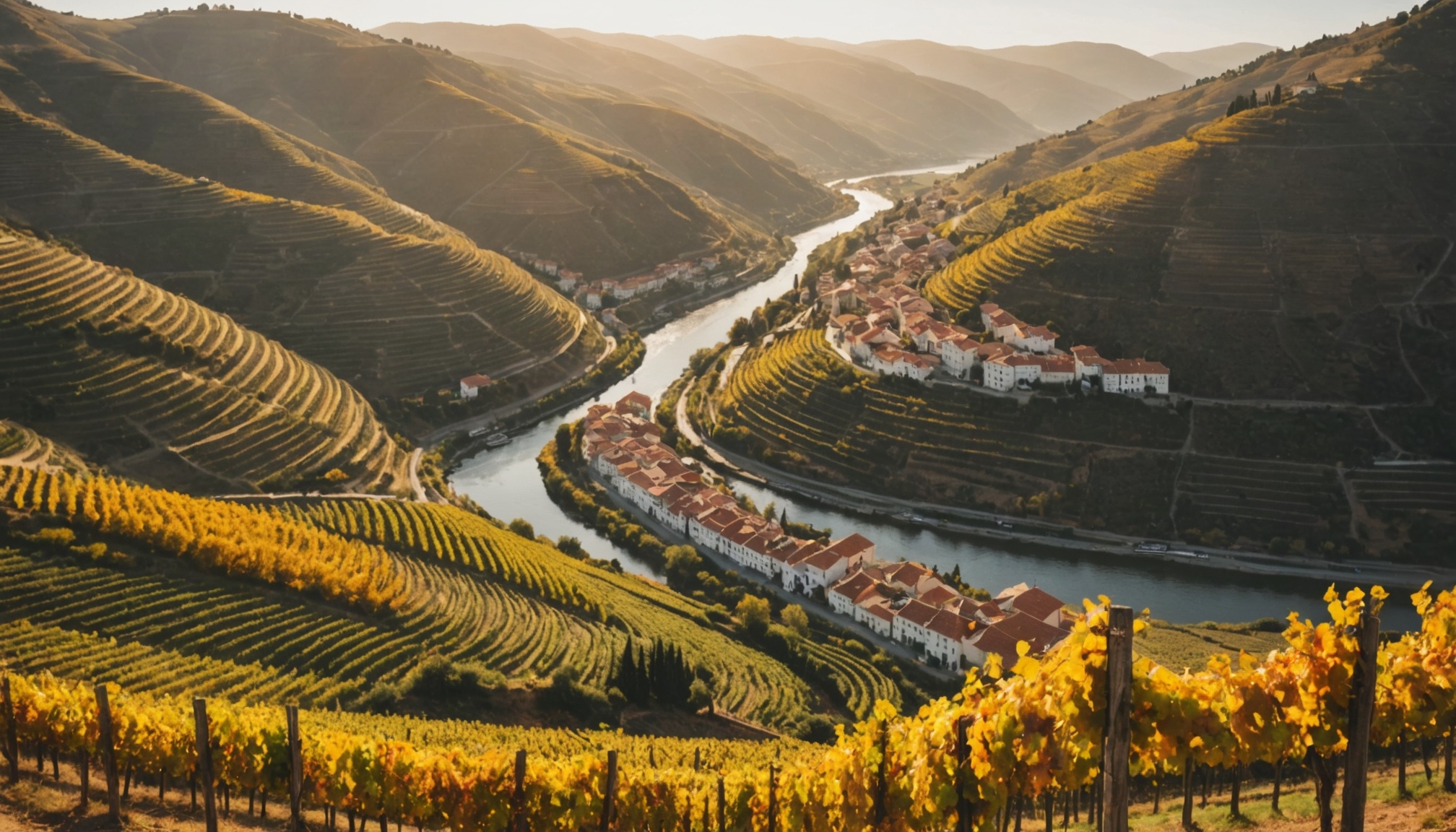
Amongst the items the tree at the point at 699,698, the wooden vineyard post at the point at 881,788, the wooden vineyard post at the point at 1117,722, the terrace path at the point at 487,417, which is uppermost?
the wooden vineyard post at the point at 1117,722

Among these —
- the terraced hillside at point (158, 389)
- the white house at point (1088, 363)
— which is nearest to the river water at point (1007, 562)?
the terraced hillside at point (158, 389)

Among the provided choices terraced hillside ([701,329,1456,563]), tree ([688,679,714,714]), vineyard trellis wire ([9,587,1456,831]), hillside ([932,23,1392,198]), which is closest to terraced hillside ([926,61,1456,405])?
terraced hillside ([701,329,1456,563])

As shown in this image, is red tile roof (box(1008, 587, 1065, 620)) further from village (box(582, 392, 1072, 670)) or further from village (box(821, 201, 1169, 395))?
village (box(821, 201, 1169, 395))

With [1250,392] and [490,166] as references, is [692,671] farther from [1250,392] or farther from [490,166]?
[490,166]

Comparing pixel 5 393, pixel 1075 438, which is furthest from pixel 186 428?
pixel 1075 438

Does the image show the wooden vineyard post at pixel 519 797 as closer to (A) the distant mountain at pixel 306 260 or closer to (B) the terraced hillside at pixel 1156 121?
(A) the distant mountain at pixel 306 260

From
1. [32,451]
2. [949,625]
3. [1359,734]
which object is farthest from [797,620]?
[1359,734]

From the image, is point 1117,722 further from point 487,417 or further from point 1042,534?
point 487,417

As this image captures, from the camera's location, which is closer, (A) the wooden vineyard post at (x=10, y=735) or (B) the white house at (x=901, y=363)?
(A) the wooden vineyard post at (x=10, y=735)
